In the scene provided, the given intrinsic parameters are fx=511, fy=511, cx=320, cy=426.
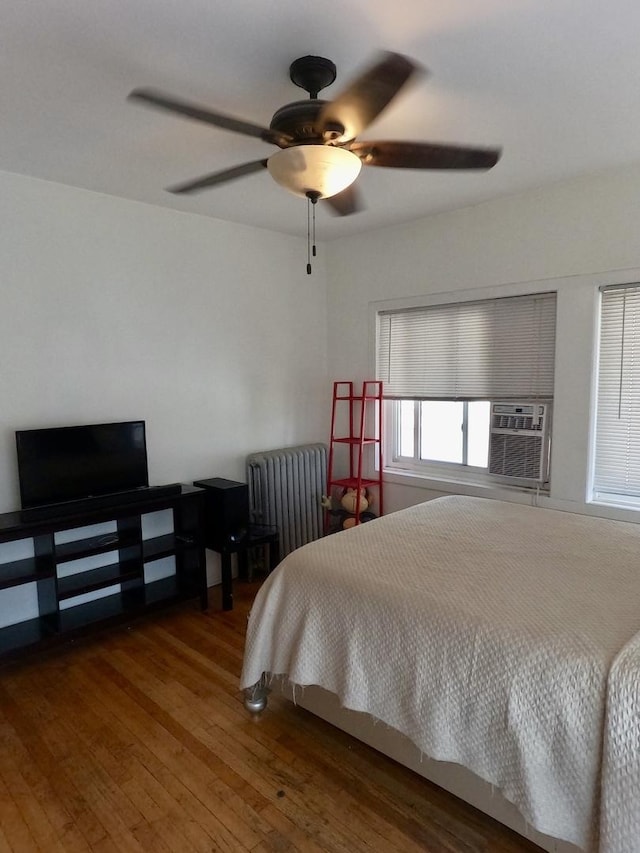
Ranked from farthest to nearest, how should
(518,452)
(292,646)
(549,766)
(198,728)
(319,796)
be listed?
(518,452)
(198,728)
(292,646)
(319,796)
(549,766)

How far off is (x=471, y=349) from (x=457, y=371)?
18 cm

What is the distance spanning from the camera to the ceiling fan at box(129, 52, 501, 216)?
1.43 meters

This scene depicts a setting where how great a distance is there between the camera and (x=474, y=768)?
151cm

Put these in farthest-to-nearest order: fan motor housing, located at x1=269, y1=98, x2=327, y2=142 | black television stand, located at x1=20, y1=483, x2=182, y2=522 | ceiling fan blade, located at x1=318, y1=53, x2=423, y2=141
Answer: black television stand, located at x1=20, y1=483, x2=182, y2=522 < fan motor housing, located at x1=269, y1=98, x2=327, y2=142 < ceiling fan blade, located at x1=318, y1=53, x2=423, y2=141

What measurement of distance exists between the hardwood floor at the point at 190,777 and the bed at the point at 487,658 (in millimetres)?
114

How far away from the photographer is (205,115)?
1570mm

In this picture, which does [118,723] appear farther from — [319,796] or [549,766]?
[549,766]

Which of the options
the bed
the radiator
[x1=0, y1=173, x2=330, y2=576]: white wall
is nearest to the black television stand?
[x1=0, y1=173, x2=330, y2=576]: white wall

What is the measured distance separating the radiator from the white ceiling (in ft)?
6.41

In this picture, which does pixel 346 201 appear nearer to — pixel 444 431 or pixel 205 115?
pixel 205 115

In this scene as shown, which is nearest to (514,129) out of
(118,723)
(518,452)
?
(518,452)

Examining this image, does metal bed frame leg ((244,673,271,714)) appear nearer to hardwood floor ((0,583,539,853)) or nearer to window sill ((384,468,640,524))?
hardwood floor ((0,583,539,853))

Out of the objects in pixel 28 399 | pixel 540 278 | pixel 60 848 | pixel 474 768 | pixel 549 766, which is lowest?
pixel 60 848

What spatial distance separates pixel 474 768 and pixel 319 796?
2.05 feet
